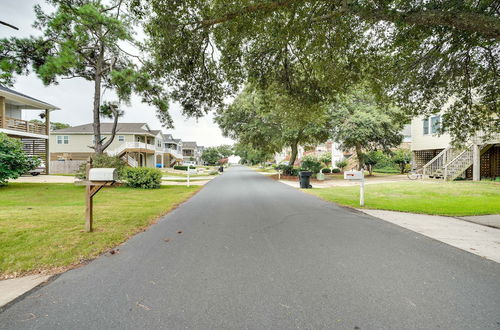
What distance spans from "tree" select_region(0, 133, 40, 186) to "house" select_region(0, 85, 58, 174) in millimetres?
6785

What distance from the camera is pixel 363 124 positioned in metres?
19.5

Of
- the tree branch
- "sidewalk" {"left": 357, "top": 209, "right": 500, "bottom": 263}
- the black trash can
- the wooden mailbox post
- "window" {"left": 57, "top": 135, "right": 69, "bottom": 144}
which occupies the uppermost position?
"window" {"left": 57, "top": 135, "right": 69, "bottom": 144}

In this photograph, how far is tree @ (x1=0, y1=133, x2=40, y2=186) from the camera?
12.4 metres

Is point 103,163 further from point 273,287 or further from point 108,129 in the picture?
point 108,129

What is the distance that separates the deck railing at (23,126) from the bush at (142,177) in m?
12.5

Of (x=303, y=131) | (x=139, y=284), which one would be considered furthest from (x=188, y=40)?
(x=303, y=131)

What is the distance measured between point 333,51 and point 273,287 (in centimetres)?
755

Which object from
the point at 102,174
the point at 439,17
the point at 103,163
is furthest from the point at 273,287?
the point at 103,163

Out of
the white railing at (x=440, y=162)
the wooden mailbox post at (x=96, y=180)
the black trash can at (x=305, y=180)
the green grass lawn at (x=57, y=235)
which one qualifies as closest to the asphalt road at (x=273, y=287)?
the green grass lawn at (x=57, y=235)

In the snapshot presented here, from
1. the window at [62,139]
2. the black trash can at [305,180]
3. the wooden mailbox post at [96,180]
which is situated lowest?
the black trash can at [305,180]

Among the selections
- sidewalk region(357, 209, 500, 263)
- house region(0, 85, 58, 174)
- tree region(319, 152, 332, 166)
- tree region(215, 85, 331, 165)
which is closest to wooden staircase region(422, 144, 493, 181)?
tree region(215, 85, 331, 165)

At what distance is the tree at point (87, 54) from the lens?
5703 mm

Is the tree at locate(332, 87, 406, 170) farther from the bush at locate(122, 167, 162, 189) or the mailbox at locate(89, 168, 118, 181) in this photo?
the mailbox at locate(89, 168, 118, 181)

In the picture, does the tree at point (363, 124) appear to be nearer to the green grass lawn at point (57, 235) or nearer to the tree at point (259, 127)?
the tree at point (259, 127)
